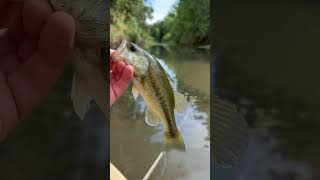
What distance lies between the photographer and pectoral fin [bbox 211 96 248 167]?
632mm

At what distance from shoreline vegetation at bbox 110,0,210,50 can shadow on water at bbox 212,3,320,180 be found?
82 mm

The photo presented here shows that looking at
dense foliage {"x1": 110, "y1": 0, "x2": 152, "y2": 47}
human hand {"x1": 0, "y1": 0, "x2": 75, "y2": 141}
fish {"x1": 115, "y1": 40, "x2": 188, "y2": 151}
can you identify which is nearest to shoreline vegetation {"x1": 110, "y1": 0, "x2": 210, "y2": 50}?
dense foliage {"x1": 110, "y1": 0, "x2": 152, "y2": 47}

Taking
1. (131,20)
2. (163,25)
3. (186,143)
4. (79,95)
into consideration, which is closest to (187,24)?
(163,25)

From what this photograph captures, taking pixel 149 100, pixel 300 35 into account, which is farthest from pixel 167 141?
pixel 300 35

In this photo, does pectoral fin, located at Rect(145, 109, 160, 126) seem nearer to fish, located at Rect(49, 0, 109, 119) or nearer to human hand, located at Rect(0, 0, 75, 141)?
fish, located at Rect(49, 0, 109, 119)

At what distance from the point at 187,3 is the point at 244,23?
138mm

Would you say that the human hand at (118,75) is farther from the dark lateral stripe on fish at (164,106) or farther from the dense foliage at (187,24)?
the dense foliage at (187,24)

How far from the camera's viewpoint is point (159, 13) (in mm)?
694

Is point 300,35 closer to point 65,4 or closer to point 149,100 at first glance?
point 149,100

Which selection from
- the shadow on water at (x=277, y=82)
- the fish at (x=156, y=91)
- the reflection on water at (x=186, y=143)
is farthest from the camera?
the shadow on water at (x=277, y=82)

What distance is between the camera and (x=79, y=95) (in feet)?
1.98

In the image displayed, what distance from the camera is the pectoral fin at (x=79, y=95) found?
60cm

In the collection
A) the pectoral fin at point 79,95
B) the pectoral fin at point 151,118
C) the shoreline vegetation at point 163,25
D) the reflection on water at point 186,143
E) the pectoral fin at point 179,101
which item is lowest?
the reflection on water at point 186,143

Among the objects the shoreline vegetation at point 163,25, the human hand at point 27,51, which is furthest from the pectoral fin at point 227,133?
the human hand at point 27,51
